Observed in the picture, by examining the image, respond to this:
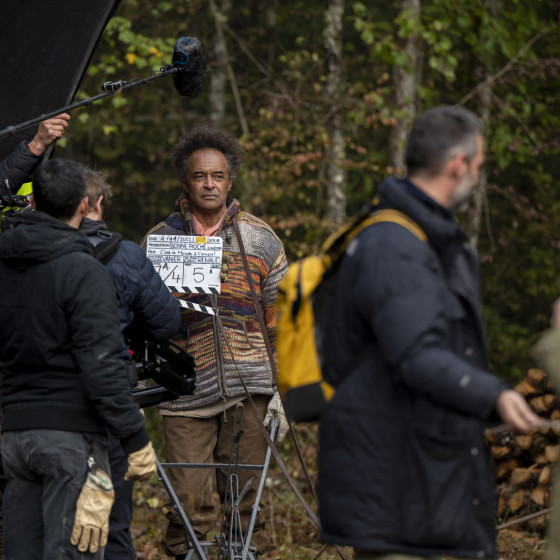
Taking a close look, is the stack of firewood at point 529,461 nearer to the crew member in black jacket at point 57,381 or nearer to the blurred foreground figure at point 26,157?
the blurred foreground figure at point 26,157

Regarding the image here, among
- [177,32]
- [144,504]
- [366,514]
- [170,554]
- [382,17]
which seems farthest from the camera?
[382,17]

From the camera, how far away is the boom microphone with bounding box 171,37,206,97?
18.1 feet

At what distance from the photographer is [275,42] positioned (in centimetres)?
1620

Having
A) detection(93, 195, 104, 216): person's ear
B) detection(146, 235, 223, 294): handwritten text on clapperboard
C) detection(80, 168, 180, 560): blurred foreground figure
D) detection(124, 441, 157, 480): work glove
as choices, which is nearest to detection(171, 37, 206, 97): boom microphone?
detection(146, 235, 223, 294): handwritten text on clapperboard

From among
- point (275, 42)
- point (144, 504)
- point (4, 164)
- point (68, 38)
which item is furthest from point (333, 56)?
point (4, 164)

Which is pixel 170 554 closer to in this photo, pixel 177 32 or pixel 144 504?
pixel 144 504

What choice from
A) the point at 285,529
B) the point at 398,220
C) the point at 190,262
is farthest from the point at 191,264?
the point at 285,529

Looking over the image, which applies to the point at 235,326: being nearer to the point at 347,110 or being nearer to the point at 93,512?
the point at 93,512

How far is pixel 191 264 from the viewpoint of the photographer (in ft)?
19.0

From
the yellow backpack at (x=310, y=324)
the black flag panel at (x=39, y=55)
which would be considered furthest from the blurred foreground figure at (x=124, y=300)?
the black flag panel at (x=39, y=55)

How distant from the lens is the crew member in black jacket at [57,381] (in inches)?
154

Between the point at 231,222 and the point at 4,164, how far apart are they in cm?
130

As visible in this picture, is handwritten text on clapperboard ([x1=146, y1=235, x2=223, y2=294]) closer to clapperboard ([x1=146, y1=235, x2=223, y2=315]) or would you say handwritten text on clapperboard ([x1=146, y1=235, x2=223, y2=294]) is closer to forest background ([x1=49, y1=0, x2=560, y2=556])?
clapperboard ([x1=146, y1=235, x2=223, y2=315])

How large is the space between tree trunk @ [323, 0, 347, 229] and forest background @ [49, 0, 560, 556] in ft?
0.07
